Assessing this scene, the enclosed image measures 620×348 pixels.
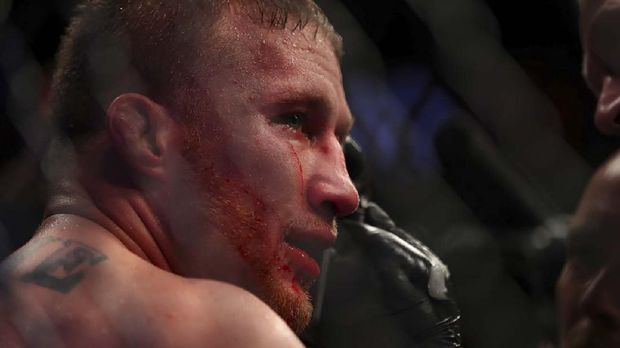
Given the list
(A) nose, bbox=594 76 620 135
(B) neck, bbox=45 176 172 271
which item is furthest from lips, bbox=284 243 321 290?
(A) nose, bbox=594 76 620 135

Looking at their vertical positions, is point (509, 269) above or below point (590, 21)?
below

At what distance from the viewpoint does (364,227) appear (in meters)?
1.77

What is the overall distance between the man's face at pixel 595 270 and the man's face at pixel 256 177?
38 centimetres

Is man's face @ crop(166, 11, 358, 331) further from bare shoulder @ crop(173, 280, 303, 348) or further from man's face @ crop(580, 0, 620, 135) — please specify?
man's face @ crop(580, 0, 620, 135)

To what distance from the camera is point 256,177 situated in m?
1.31

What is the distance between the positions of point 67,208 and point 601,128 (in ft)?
2.82

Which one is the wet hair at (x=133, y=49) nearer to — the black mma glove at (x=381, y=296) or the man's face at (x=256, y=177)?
the man's face at (x=256, y=177)

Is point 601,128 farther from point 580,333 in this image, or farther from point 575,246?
→ point 580,333

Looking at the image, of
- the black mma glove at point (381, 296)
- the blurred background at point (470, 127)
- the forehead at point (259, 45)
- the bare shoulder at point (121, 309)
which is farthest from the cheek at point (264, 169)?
the blurred background at point (470, 127)

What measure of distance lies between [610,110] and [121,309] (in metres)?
0.88

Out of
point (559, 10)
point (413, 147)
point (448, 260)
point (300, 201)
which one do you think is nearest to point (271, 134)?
point (300, 201)

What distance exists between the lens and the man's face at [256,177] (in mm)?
1303

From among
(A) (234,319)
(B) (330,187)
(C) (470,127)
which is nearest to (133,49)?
(B) (330,187)

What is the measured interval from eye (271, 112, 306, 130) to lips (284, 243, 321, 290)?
17 centimetres
